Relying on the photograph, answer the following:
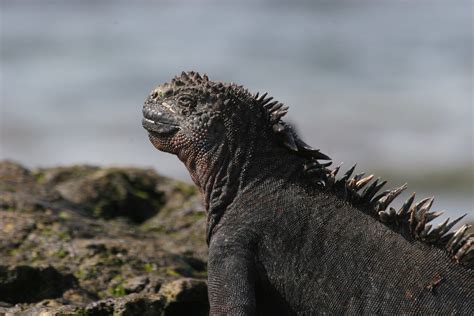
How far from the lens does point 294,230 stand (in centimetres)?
654

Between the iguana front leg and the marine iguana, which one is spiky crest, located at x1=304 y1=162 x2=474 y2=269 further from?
the iguana front leg

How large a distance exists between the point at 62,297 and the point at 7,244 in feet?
3.84

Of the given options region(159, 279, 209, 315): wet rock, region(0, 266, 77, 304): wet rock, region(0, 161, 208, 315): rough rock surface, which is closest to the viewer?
region(159, 279, 209, 315): wet rock

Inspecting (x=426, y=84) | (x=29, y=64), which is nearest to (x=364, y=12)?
(x=426, y=84)

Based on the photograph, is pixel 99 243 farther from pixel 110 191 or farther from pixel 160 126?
pixel 110 191

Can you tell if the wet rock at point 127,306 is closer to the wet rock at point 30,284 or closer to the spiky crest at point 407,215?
the wet rock at point 30,284

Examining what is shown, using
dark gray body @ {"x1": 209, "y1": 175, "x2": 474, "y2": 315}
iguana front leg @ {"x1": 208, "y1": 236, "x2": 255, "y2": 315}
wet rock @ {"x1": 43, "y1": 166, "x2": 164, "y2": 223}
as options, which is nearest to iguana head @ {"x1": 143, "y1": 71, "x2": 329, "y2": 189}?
dark gray body @ {"x1": 209, "y1": 175, "x2": 474, "y2": 315}

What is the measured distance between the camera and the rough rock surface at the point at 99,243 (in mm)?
7312

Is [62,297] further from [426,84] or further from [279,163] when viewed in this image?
[426,84]

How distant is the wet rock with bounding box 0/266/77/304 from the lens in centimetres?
746

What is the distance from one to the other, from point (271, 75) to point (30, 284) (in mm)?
23288

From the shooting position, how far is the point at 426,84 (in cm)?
3073

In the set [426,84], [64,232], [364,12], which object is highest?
[364,12]

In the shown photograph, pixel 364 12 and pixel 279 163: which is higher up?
pixel 364 12
